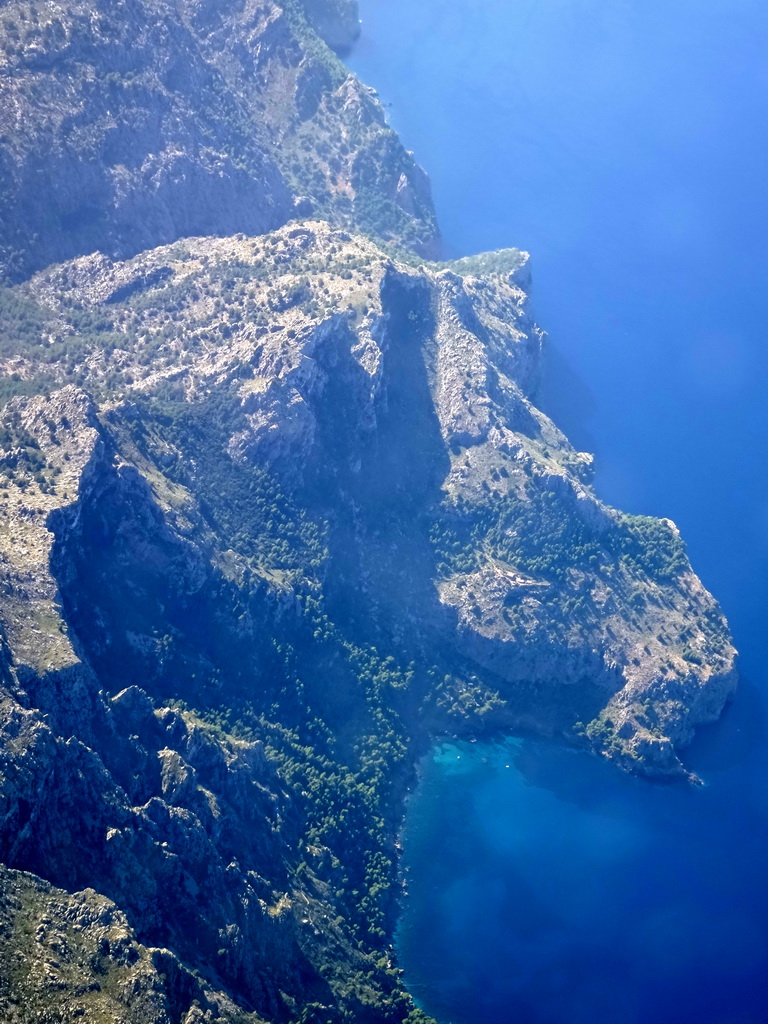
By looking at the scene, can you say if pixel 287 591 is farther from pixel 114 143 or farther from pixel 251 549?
pixel 114 143

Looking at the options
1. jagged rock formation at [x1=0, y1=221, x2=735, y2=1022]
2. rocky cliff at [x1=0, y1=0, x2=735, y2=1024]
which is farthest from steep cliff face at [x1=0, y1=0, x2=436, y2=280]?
jagged rock formation at [x1=0, y1=221, x2=735, y2=1022]

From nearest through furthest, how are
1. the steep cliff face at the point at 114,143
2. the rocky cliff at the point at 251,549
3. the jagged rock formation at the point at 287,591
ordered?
1. the jagged rock formation at the point at 287,591
2. the rocky cliff at the point at 251,549
3. the steep cliff face at the point at 114,143

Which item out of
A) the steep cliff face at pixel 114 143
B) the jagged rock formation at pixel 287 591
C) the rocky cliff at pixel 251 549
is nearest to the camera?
the jagged rock formation at pixel 287 591

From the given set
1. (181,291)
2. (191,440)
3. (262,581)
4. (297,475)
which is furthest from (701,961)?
(181,291)

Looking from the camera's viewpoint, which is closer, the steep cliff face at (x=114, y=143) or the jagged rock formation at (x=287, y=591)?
the jagged rock formation at (x=287, y=591)

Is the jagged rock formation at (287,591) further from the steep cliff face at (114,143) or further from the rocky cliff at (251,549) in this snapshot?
the steep cliff face at (114,143)

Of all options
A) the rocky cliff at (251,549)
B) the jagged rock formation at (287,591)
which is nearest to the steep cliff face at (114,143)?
the rocky cliff at (251,549)

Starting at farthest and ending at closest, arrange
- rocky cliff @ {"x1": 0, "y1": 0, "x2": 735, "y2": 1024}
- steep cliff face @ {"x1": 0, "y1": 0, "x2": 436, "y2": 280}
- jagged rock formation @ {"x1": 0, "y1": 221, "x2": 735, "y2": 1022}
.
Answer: steep cliff face @ {"x1": 0, "y1": 0, "x2": 436, "y2": 280}
rocky cliff @ {"x1": 0, "y1": 0, "x2": 735, "y2": 1024}
jagged rock formation @ {"x1": 0, "y1": 221, "x2": 735, "y2": 1022}

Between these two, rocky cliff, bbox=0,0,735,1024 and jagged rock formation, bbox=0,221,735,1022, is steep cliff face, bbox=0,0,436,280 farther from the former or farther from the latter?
jagged rock formation, bbox=0,221,735,1022

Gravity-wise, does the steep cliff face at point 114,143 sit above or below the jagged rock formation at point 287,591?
above
